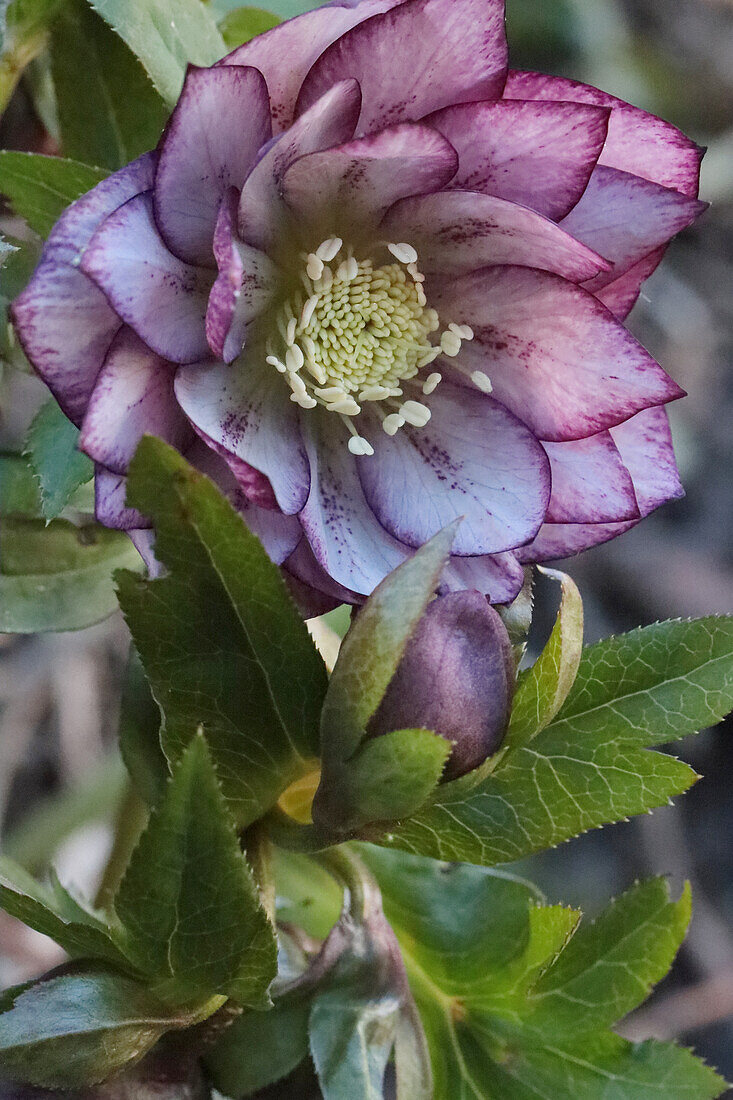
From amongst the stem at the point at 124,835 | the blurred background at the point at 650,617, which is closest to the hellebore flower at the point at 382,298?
the stem at the point at 124,835

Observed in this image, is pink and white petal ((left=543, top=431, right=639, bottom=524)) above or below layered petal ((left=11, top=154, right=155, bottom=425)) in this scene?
below

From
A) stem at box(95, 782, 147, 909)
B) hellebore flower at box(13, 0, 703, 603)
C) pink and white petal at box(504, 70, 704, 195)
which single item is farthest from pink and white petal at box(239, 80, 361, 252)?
stem at box(95, 782, 147, 909)

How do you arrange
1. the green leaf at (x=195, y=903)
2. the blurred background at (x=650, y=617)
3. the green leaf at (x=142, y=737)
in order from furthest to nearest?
the blurred background at (x=650, y=617)
the green leaf at (x=142, y=737)
the green leaf at (x=195, y=903)

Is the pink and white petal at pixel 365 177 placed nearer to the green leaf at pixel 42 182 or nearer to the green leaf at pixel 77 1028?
the green leaf at pixel 42 182

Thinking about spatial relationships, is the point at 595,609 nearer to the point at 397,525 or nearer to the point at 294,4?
the point at 294,4

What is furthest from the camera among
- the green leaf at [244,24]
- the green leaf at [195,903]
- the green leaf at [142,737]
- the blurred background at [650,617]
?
the blurred background at [650,617]

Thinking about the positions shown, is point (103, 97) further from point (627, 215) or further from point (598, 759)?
point (598, 759)

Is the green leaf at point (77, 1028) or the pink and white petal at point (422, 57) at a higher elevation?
the pink and white petal at point (422, 57)

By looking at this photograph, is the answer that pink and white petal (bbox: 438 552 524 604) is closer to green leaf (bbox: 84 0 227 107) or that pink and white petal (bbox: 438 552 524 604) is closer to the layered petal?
the layered petal
